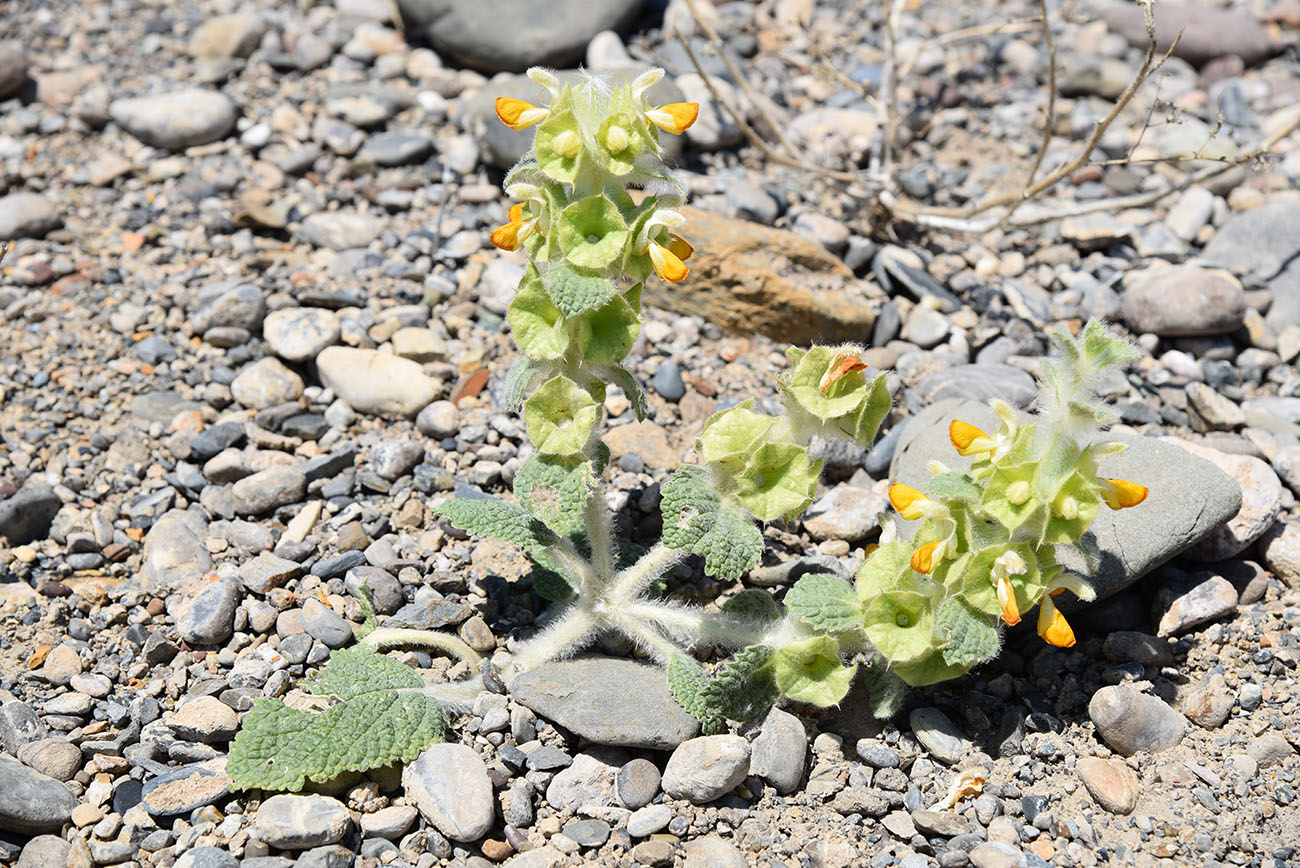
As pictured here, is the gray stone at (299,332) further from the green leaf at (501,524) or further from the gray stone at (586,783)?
the gray stone at (586,783)

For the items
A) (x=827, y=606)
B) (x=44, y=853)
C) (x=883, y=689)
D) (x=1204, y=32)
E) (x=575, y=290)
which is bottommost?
(x=44, y=853)

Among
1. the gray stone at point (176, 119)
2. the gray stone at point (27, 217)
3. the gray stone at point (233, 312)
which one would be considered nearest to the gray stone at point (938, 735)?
the gray stone at point (233, 312)

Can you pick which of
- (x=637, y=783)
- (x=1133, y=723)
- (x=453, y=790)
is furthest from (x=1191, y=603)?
(x=453, y=790)

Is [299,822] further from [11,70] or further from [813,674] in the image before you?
[11,70]

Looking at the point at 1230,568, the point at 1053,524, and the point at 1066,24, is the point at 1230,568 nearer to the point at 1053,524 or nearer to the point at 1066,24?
the point at 1053,524

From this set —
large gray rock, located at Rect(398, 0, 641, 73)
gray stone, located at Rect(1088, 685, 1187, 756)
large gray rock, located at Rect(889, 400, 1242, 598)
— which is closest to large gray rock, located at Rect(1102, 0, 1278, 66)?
large gray rock, located at Rect(398, 0, 641, 73)

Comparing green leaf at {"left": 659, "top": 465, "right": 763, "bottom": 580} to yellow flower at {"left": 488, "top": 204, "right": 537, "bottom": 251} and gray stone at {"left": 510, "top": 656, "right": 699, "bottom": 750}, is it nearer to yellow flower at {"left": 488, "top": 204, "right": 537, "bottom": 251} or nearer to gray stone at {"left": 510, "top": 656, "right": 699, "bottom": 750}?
gray stone at {"left": 510, "top": 656, "right": 699, "bottom": 750}
